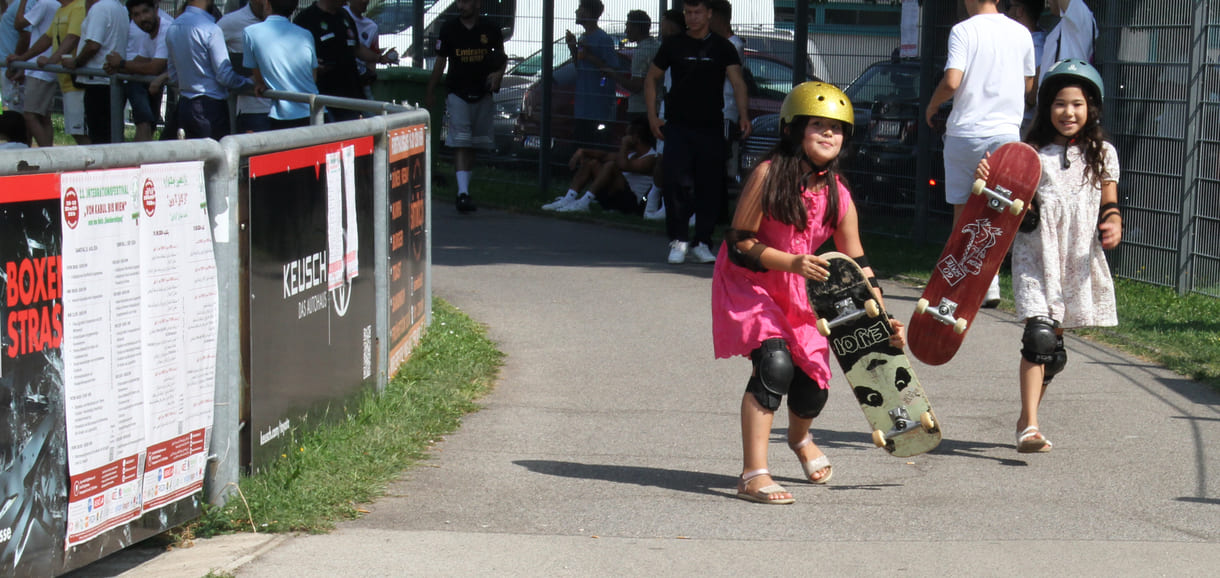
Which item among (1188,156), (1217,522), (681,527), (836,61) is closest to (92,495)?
(681,527)

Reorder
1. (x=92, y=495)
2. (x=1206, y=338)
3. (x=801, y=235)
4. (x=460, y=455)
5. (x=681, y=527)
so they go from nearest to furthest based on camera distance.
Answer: (x=92, y=495)
(x=681, y=527)
(x=801, y=235)
(x=460, y=455)
(x=1206, y=338)

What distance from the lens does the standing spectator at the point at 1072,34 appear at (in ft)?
32.8

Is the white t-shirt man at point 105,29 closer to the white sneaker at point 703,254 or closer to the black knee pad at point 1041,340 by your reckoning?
the white sneaker at point 703,254

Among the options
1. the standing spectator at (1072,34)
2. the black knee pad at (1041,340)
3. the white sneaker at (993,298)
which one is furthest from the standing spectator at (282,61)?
the black knee pad at (1041,340)

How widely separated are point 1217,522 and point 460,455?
2776mm

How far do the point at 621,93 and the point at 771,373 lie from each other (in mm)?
10838

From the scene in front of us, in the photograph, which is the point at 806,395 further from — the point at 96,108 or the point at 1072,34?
the point at 96,108

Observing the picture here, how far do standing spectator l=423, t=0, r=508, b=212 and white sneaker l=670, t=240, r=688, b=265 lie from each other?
12.1 feet

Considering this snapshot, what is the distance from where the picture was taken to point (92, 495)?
4.12 metres

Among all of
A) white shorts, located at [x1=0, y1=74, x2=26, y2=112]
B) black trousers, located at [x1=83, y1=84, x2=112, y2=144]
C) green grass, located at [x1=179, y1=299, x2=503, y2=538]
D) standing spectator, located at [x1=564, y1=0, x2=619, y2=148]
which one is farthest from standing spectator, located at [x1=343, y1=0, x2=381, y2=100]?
green grass, located at [x1=179, y1=299, x2=503, y2=538]

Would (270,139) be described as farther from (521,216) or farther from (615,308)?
(521,216)

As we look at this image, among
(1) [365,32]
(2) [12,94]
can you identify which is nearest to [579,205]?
(1) [365,32]

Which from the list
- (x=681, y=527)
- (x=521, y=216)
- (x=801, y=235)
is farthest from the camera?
(x=521, y=216)

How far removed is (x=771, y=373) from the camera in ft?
17.1
